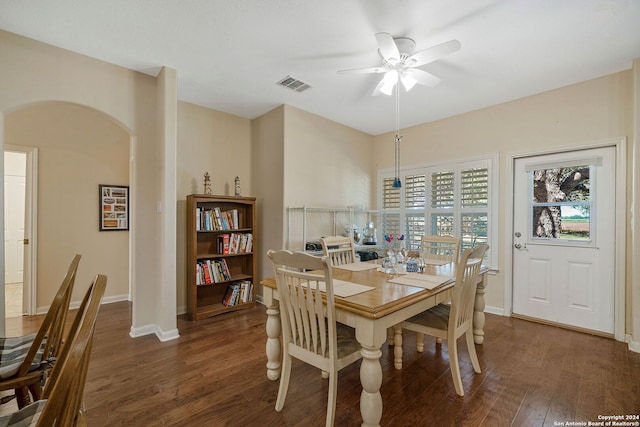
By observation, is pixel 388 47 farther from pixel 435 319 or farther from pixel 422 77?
pixel 435 319

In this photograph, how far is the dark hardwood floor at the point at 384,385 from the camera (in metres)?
1.70

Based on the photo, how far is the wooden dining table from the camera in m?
1.46

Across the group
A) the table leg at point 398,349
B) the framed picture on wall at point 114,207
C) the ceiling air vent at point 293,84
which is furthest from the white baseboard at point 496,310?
the framed picture on wall at point 114,207

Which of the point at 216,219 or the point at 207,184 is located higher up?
the point at 207,184

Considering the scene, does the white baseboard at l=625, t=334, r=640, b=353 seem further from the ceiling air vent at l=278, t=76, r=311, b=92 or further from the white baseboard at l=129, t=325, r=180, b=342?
the white baseboard at l=129, t=325, r=180, b=342

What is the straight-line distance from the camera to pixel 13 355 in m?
1.42

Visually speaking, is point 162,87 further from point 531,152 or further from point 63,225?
point 531,152

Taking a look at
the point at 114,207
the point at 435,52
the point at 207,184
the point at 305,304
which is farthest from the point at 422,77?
the point at 114,207

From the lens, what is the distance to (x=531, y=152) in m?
3.31

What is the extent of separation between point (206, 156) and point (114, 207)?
1.63 meters

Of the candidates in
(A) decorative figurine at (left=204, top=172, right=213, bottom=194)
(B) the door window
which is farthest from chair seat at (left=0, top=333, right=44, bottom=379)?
(B) the door window

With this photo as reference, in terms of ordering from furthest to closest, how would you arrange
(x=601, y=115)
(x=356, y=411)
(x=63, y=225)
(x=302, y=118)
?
1. (x=302, y=118)
2. (x=63, y=225)
3. (x=601, y=115)
4. (x=356, y=411)

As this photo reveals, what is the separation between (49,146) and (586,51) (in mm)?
5857

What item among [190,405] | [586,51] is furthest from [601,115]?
[190,405]
